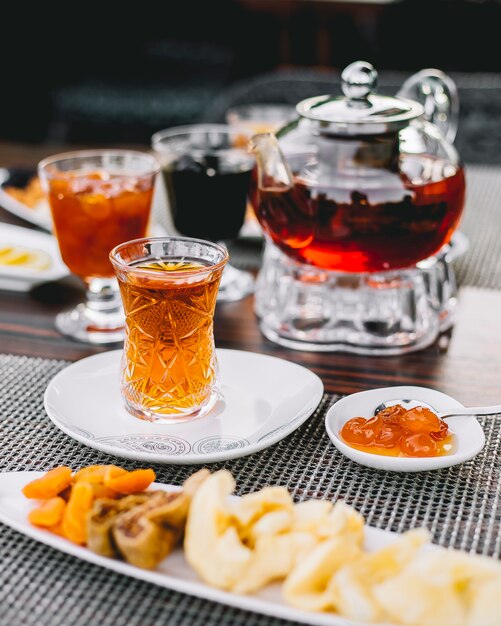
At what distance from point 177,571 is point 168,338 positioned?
13.5 inches

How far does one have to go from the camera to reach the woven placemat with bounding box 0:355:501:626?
71 cm

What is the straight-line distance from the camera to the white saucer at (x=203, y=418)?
0.91 m

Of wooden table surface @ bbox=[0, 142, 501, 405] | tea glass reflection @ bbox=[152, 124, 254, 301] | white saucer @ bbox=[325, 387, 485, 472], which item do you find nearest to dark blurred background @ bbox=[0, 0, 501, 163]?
tea glass reflection @ bbox=[152, 124, 254, 301]

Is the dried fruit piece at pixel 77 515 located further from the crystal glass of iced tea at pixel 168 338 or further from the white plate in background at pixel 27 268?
the white plate in background at pixel 27 268

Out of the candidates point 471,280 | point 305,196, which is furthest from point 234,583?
point 471,280

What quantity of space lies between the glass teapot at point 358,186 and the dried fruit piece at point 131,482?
48 cm

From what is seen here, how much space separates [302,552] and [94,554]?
167mm

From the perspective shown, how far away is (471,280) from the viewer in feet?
4.79

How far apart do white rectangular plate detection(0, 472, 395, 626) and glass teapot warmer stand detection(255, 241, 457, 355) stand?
0.47m

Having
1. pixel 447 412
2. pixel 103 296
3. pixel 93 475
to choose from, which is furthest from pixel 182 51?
pixel 93 475

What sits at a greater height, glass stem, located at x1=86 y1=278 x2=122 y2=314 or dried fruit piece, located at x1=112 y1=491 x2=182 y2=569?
dried fruit piece, located at x1=112 y1=491 x2=182 y2=569

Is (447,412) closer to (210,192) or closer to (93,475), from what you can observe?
(93,475)

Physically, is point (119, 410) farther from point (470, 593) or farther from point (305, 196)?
point (470, 593)

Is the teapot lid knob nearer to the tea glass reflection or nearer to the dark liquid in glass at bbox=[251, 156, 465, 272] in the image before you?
the dark liquid in glass at bbox=[251, 156, 465, 272]
